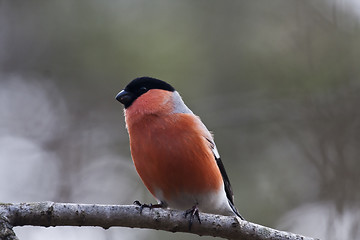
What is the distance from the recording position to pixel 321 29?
23.2 ft

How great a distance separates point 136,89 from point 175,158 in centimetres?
115

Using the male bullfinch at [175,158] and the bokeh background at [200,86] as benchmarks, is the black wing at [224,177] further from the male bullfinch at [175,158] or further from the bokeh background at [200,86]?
the bokeh background at [200,86]

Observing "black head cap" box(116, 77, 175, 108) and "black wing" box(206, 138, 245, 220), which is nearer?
"black wing" box(206, 138, 245, 220)

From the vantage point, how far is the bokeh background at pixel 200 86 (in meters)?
6.92

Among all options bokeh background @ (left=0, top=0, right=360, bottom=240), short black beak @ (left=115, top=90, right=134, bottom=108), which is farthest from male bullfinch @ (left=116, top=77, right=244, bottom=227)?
bokeh background @ (left=0, top=0, right=360, bottom=240)

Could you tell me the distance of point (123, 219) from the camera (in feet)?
11.6

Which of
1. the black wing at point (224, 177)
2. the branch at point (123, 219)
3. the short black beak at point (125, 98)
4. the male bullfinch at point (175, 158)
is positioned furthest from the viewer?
the short black beak at point (125, 98)

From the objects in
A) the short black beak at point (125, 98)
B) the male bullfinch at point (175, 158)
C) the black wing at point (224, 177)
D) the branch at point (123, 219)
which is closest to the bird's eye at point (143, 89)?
the short black beak at point (125, 98)

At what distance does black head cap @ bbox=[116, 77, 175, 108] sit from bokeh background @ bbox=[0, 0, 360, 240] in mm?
1996

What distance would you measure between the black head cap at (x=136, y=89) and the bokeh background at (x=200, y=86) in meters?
2.00

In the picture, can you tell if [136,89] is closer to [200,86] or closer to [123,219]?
[123,219]

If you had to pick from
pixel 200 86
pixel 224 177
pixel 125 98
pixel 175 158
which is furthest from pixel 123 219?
pixel 200 86

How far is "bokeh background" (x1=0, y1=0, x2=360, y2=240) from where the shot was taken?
6.92 metres

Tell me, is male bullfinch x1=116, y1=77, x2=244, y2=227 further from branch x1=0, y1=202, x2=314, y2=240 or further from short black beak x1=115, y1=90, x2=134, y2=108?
branch x1=0, y1=202, x2=314, y2=240
